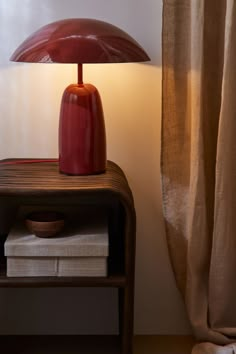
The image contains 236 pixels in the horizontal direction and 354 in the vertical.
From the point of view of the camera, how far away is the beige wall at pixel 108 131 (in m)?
1.90

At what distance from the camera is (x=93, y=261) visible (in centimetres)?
173

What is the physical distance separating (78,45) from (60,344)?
999 millimetres

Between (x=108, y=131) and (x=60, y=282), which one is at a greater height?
(x=108, y=131)

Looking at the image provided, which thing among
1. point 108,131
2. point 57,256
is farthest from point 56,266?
point 108,131

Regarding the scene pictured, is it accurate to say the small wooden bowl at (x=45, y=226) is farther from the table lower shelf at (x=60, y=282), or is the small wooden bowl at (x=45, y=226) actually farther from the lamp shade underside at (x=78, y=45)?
the lamp shade underside at (x=78, y=45)

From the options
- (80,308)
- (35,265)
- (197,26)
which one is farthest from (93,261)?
(197,26)

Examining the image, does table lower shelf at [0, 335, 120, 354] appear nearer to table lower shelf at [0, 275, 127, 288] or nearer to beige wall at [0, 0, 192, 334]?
beige wall at [0, 0, 192, 334]

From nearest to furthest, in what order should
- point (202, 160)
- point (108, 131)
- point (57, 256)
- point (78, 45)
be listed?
point (78, 45), point (57, 256), point (202, 160), point (108, 131)

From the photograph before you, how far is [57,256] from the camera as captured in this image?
172 cm

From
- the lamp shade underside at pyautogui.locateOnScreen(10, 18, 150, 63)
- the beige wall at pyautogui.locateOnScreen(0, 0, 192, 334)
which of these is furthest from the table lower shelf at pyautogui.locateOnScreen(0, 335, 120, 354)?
the lamp shade underside at pyautogui.locateOnScreen(10, 18, 150, 63)

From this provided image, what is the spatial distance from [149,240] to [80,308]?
33 cm

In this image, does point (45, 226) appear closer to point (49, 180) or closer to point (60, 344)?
point (49, 180)

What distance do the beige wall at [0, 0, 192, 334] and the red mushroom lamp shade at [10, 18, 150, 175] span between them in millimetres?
196

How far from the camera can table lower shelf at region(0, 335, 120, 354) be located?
2008 mm
